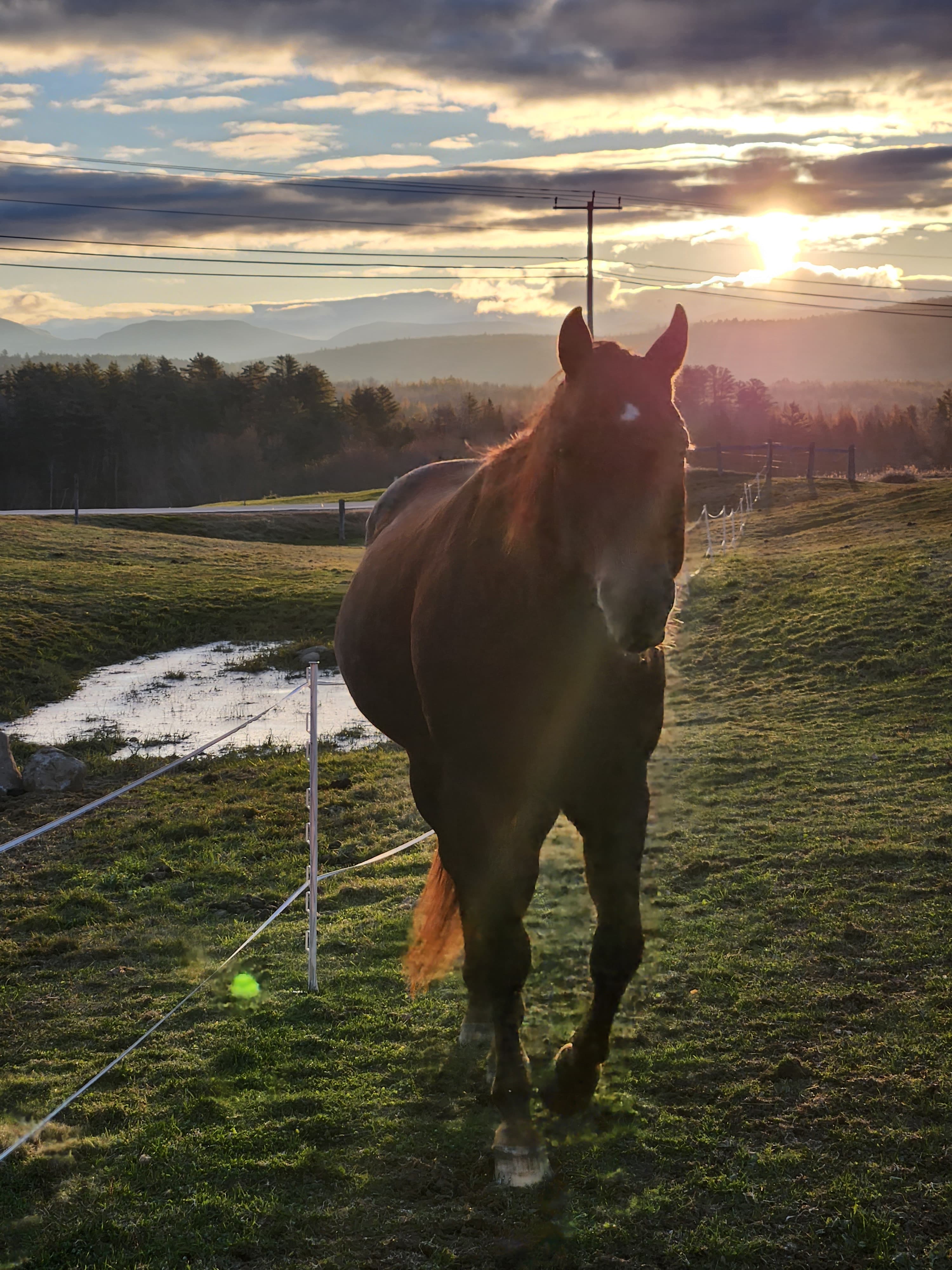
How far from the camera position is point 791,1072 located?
160 inches

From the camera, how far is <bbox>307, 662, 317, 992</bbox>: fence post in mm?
5258

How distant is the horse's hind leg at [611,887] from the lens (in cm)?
348

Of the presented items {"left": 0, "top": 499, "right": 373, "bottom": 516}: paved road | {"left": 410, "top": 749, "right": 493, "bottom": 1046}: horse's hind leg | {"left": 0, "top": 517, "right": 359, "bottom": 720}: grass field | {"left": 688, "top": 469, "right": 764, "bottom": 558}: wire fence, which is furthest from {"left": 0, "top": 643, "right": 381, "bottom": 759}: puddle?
{"left": 0, "top": 499, "right": 373, "bottom": 516}: paved road

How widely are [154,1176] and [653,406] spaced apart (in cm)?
315

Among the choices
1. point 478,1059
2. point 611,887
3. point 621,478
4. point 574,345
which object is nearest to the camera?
point 621,478

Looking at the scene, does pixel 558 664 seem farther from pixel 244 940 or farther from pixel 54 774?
pixel 54 774

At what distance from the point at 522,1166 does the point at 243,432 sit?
6351 cm

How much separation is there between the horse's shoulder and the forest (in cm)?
5074

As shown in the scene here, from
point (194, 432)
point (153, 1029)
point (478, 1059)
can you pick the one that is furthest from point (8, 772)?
point (194, 432)

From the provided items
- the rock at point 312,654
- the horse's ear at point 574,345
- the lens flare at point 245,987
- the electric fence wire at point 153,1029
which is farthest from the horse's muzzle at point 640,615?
the rock at point 312,654

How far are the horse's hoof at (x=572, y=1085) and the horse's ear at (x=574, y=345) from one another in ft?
8.11

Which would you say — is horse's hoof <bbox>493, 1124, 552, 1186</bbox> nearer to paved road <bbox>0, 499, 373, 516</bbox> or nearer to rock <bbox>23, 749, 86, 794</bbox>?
rock <bbox>23, 749, 86, 794</bbox>

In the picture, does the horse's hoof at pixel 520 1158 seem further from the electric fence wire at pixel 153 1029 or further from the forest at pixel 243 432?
the forest at pixel 243 432

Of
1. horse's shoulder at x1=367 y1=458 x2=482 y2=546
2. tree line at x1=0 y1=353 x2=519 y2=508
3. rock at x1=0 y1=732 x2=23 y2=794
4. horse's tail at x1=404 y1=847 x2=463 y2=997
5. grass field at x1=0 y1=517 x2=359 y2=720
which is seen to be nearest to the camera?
horse's tail at x1=404 y1=847 x2=463 y2=997
